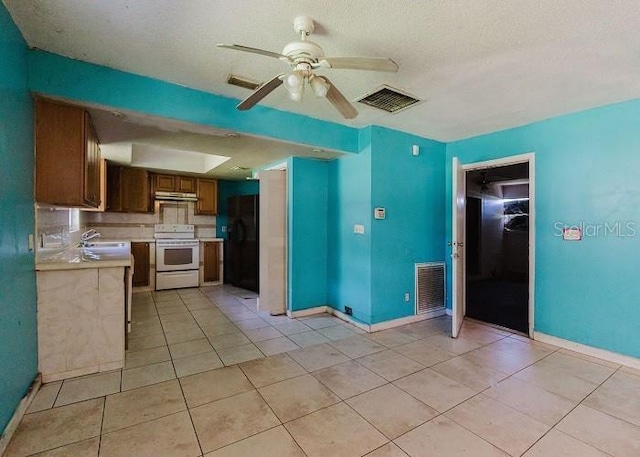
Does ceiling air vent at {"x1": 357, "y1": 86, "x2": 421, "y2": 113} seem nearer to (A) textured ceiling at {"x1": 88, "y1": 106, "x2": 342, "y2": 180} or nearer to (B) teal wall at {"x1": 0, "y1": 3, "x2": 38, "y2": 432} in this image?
(A) textured ceiling at {"x1": 88, "y1": 106, "x2": 342, "y2": 180}

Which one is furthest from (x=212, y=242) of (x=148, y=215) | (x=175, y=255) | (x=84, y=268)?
(x=84, y=268)

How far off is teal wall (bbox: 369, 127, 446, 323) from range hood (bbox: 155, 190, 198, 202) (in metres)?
4.02

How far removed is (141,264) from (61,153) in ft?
11.0

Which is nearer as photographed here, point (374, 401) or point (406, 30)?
point (406, 30)

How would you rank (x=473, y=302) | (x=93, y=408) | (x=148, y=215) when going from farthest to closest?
1. (x=148, y=215)
2. (x=473, y=302)
3. (x=93, y=408)

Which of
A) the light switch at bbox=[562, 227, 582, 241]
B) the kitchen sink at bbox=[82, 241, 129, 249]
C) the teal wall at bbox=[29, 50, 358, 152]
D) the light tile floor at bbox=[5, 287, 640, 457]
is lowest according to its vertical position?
the light tile floor at bbox=[5, 287, 640, 457]

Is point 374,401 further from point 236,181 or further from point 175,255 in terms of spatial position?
point 236,181

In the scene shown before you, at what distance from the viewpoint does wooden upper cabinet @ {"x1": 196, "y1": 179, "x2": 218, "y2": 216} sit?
610 centimetres

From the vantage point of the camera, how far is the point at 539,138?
10.8 ft

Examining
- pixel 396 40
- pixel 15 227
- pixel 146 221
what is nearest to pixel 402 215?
pixel 396 40

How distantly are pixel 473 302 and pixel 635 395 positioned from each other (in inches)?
106

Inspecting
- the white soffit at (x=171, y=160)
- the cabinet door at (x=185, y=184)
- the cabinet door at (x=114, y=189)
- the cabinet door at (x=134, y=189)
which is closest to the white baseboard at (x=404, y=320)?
the white soffit at (x=171, y=160)

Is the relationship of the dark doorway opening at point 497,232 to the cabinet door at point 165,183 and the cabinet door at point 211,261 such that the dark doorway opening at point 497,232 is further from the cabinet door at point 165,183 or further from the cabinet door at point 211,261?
the cabinet door at point 165,183

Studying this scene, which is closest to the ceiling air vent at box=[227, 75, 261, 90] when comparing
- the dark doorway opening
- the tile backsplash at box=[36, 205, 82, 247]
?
the tile backsplash at box=[36, 205, 82, 247]
